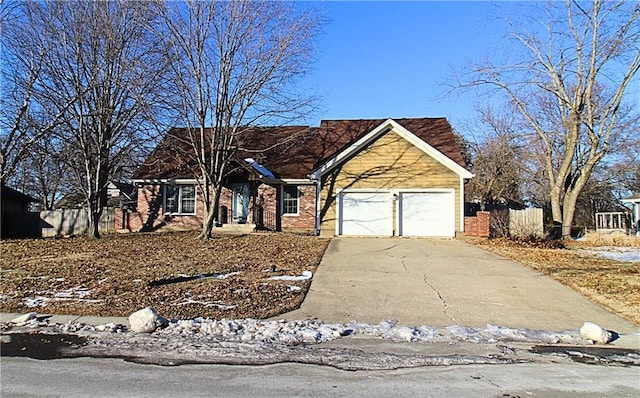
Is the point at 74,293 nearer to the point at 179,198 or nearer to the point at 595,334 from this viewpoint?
the point at 595,334

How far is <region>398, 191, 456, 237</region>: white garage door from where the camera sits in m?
19.8

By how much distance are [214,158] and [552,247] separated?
13.8m

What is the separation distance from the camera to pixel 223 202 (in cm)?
2350

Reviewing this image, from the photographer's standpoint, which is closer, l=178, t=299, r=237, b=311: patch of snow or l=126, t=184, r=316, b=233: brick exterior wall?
l=178, t=299, r=237, b=311: patch of snow

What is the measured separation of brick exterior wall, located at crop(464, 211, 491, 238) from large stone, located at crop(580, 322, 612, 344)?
1246 centimetres

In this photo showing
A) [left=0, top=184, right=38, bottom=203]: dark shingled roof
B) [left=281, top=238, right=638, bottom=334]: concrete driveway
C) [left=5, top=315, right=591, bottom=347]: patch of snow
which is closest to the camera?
[left=5, top=315, right=591, bottom=347]: patch of snow

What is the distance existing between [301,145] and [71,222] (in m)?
13.6

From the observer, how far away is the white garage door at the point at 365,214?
20203 millimetres

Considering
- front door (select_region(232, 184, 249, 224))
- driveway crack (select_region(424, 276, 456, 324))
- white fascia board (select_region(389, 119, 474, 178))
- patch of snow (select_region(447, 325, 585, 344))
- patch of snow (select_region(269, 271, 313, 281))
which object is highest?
white fascia board (select_region(389, 119, 474, 178))

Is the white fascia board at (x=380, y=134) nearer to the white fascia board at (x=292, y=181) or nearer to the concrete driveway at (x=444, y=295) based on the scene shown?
the white fascia board at (x=292, y=181)

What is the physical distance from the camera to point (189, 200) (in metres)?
23.7

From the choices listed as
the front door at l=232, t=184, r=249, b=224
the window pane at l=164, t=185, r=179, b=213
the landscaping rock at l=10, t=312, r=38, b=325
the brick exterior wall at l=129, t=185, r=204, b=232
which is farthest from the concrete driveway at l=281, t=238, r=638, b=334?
the window pane at l=164, t=185, r=179, b=213

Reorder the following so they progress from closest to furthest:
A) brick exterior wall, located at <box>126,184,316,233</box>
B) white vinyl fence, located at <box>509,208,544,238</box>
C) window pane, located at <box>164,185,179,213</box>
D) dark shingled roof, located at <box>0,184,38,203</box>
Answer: white vinyl fence, located at <box>509,208,544,238</box> → brick exterior wall, located at <box>126,184,316,233</box> → window pane, located at <box>164,185,179,213</box> → dark shingled roof, located at <box>0,184,38,203</box>

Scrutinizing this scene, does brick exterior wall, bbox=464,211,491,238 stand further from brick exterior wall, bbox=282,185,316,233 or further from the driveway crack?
the driveway crack
